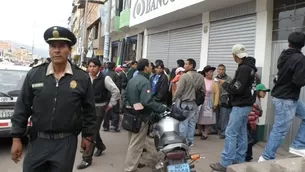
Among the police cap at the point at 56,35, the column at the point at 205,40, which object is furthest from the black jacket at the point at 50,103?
the column at the point at 205,40

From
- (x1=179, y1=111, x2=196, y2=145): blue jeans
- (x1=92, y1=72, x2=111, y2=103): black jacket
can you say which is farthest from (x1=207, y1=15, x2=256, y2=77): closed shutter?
(x1=92, y1=72, x2=111, y2=103): black jacket

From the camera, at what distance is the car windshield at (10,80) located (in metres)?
5.65

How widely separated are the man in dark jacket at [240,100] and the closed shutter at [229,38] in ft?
10.7

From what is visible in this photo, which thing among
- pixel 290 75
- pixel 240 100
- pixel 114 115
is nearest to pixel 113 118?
pixel 114 115

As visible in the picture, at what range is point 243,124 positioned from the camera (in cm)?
447

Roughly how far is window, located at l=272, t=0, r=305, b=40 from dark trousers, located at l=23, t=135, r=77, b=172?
215 inches

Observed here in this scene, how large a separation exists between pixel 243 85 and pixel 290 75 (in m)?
0.65

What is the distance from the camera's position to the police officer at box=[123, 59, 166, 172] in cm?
436

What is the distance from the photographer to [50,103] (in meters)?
2.69

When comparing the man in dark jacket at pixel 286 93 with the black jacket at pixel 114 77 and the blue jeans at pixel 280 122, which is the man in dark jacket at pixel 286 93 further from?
the black jacket at pixel 114 77

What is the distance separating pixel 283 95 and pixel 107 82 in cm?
283

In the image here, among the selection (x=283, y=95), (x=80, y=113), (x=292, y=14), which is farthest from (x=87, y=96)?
(x=292, y=14)

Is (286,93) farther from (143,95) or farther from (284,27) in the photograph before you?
(284,27)

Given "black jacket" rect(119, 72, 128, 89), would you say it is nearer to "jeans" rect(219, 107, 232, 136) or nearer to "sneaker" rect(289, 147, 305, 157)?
"jeans" rect(219, 107, 232, 136)
